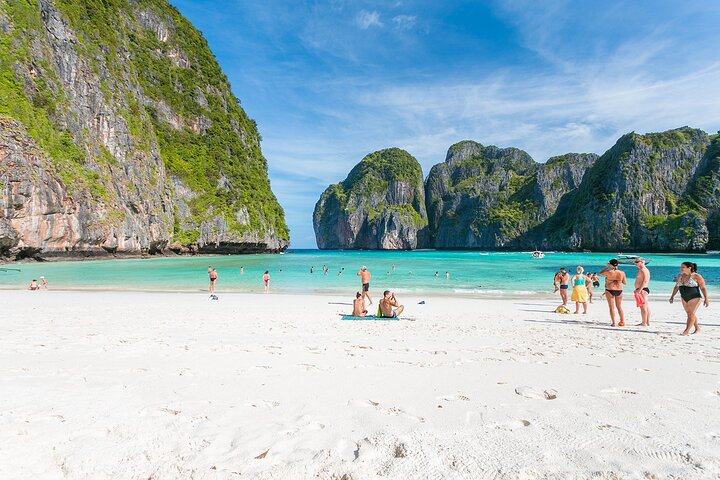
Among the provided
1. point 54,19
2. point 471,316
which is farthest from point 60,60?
point 471,316

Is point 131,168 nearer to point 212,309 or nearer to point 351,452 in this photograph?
point 212,309

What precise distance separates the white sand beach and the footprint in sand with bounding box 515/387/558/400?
1.1 inches

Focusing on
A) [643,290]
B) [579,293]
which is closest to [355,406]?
[643,290]

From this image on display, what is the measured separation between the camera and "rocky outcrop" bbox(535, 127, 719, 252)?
116000 mm

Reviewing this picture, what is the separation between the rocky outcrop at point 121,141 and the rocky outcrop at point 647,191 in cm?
10326

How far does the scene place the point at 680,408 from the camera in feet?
12.9

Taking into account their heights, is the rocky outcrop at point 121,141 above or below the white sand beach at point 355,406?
above

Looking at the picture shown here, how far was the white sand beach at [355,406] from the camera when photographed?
2865 mm

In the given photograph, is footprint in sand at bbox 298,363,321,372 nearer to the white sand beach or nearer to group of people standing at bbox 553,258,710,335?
the white sand beach

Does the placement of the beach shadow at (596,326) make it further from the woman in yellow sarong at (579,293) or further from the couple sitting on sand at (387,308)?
the couple sitting on sand at (387,308)

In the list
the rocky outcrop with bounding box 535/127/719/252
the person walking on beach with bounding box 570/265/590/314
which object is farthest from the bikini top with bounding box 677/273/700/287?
the rocky outcrop with bounding box 535/127/719/252

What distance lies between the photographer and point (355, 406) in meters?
4.02

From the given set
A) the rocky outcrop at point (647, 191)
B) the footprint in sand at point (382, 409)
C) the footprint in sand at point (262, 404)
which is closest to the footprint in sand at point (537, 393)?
the footprint in sand at point (382, 409)

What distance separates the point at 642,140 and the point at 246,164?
126724 mm
